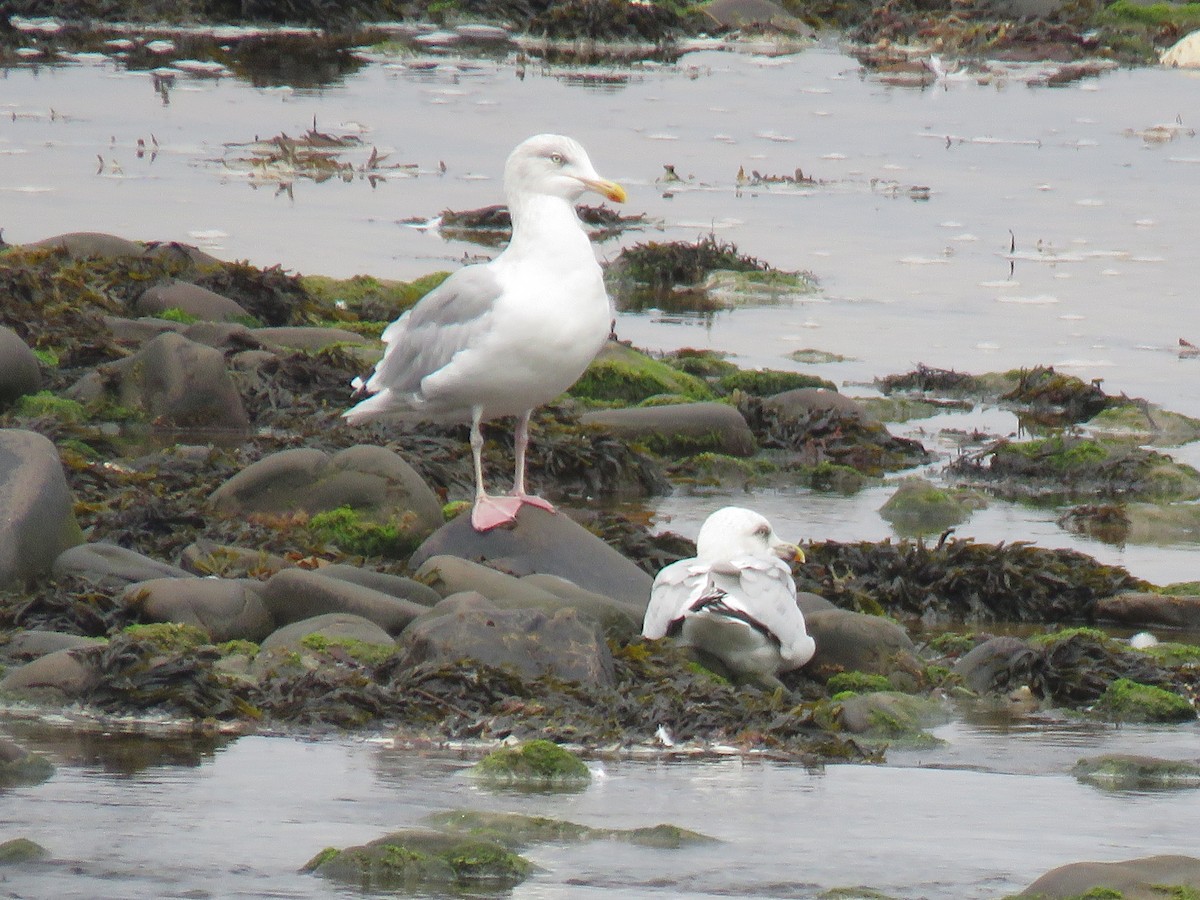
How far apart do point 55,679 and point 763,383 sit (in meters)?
6.64

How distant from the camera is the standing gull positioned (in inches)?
292

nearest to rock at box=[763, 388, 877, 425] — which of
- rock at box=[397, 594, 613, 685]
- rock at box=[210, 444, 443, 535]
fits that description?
rock at box=[210, 444, 443, 535]

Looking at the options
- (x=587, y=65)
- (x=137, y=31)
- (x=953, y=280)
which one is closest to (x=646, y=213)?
(x=953, y=280)

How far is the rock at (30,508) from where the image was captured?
22.0 ft

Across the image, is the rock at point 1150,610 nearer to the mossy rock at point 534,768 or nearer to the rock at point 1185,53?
the mossy rock at point 534,768

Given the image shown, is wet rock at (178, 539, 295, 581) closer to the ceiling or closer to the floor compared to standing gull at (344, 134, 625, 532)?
closer to the floor

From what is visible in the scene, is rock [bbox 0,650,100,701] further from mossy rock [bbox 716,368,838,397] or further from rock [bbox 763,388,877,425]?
mossy rock [bbox 716,368,838,397]

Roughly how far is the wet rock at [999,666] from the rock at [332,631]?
1950 mm

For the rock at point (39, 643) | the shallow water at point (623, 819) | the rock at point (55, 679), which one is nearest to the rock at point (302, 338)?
the rock at point (39, 643)

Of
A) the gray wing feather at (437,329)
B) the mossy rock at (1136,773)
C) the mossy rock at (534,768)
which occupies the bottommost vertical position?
the mossy rock at (1136,773)

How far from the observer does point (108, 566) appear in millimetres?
6848

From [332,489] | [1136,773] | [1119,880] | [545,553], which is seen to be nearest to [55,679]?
[545,553]

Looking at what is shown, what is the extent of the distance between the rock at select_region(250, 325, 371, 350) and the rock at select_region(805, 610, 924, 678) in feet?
16.5

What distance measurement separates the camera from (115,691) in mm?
5621
